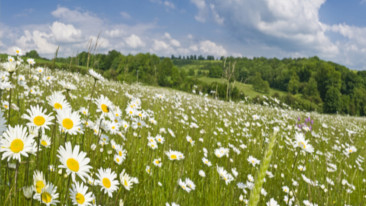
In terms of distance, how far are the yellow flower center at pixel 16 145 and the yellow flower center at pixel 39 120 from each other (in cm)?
16

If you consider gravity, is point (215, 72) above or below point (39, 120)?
above

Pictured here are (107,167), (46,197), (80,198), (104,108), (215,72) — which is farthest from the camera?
(215,72)

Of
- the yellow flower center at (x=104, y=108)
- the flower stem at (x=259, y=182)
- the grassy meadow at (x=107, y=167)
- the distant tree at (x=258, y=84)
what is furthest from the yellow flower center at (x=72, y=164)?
the distant tree at (x=258, y=84)

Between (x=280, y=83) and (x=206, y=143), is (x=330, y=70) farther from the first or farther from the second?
(x=206, y=143)

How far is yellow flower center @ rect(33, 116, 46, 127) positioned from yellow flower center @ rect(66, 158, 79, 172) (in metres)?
0.28

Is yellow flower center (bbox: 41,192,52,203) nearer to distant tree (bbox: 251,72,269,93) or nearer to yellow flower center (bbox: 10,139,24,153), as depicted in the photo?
yellow flower center (bbox: 10,139,24,153)

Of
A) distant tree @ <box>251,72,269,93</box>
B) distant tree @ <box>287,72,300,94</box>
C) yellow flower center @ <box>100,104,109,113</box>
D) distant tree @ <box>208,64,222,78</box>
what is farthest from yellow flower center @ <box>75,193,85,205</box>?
distant tree @ <box>287,72,300,94</box>

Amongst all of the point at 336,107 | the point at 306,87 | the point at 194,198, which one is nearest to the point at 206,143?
the point at 194,198

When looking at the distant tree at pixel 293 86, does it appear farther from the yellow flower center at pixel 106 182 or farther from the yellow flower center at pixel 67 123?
the yellow flower center at pixel 67 123

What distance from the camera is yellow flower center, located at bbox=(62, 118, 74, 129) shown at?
3.91ft

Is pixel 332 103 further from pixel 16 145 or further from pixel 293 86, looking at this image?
pixel 16 145

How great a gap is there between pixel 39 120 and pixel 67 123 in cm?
13

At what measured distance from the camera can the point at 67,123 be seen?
3.98 feet

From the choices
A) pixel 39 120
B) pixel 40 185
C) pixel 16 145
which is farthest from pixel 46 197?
pixel 39 120
